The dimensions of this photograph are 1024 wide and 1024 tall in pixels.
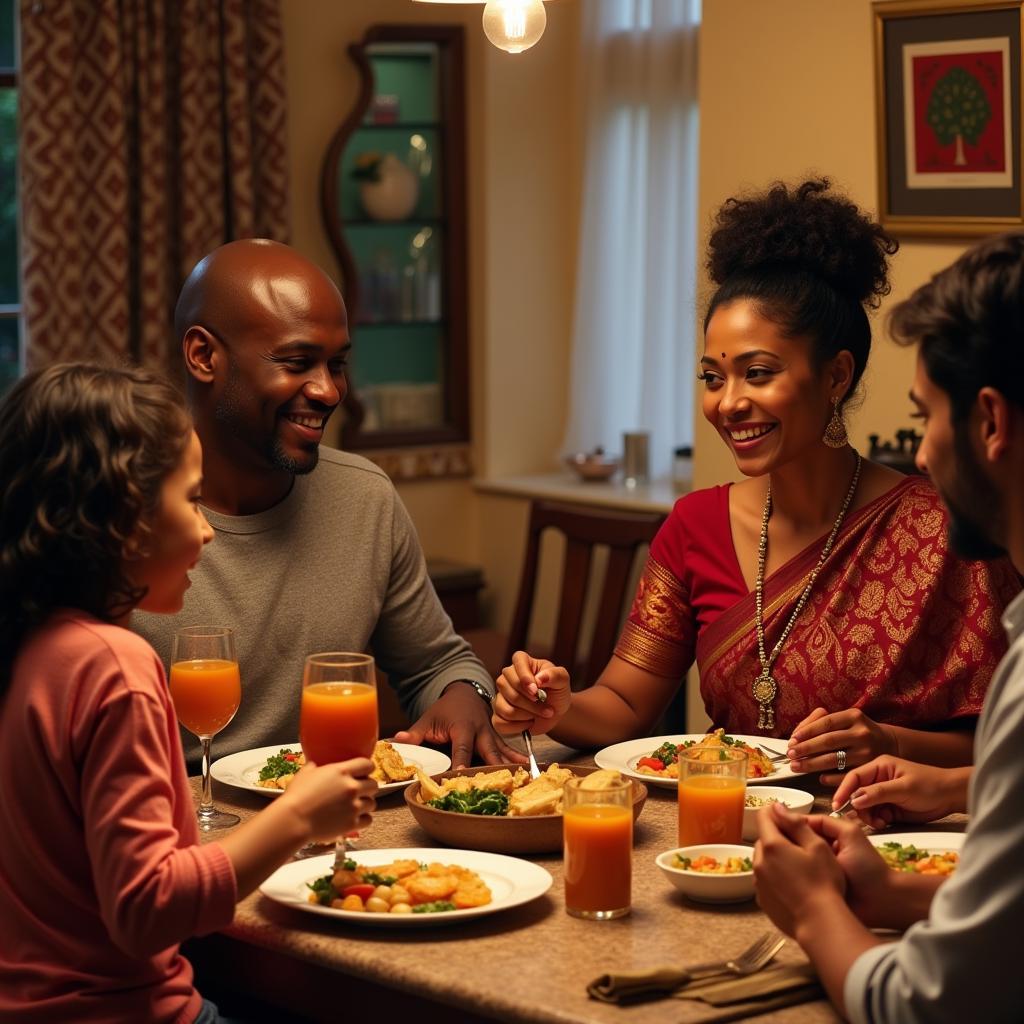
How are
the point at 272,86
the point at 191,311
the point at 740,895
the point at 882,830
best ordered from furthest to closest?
the point at 272,86
the point at 191,311
the point at 882,830
the point at 740,895

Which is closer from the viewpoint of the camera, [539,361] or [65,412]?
[65,412]

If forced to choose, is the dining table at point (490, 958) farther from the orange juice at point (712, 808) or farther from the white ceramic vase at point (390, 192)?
the white ceramic vase at point (390, 192)

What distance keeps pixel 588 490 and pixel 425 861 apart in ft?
11.6

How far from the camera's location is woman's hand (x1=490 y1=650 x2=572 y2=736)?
2.20 meters

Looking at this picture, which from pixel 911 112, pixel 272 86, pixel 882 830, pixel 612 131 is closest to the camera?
pixel 882 830

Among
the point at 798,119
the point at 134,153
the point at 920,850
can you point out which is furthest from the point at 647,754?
the point at 134,153

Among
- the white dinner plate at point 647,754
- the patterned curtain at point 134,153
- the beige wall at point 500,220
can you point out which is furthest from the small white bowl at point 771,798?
the beige wall at point 500,220

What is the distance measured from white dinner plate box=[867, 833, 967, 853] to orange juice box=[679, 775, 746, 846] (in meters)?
0.15

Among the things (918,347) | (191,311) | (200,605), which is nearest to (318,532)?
(200,605)

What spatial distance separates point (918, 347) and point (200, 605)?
4.17 feet

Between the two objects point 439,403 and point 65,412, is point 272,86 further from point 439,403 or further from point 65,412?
point 65,412

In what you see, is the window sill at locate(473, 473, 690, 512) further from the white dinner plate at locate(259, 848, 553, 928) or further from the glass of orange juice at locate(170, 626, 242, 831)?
the white dinner plate at locate(259, 848, 553, 928)

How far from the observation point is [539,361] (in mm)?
5793

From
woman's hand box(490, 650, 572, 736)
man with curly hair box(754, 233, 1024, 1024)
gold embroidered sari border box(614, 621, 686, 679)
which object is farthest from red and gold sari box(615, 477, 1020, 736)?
man with curly hair box(754, 233, 1024, 1024)
